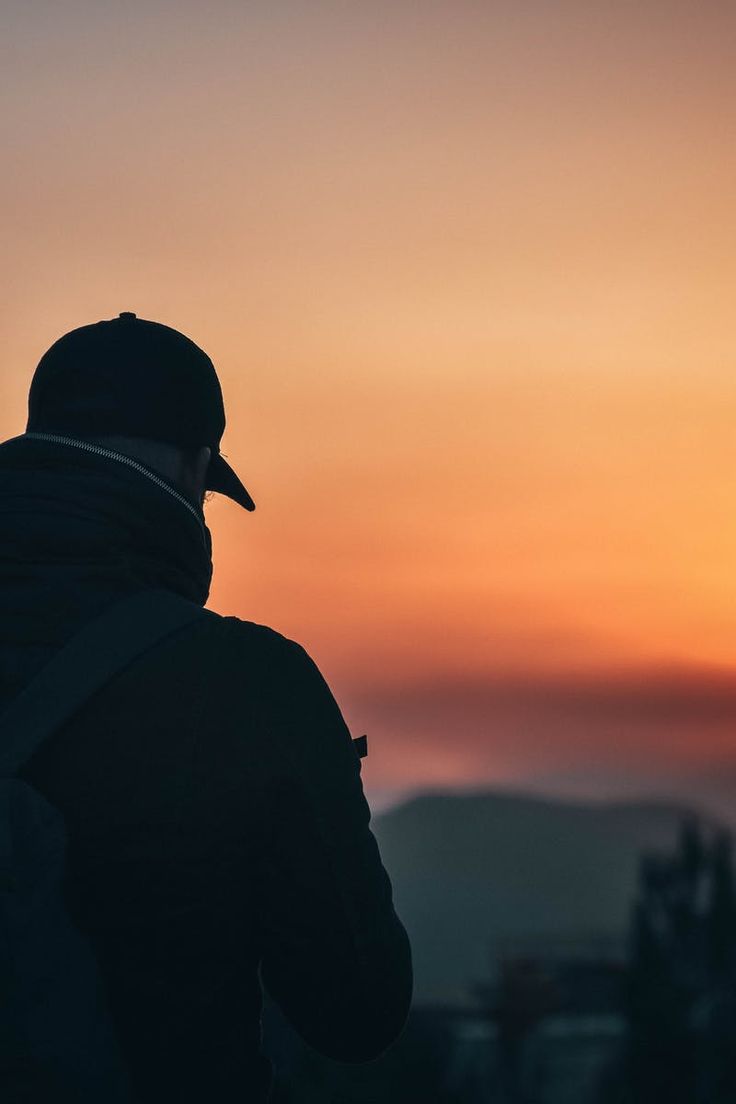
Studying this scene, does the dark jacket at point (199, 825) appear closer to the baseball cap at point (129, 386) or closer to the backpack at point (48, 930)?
the backpack at point (48, 930)

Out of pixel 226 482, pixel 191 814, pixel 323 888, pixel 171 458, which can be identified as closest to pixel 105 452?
pixel 171 458

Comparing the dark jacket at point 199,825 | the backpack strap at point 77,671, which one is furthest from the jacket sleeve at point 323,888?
the backpack strap at point 77,671

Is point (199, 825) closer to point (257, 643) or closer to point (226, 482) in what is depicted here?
point (257, 643)

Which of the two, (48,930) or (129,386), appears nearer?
(48,930)

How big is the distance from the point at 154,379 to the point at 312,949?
3.25 ft

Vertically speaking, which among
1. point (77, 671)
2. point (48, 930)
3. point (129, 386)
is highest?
point (129, 386)

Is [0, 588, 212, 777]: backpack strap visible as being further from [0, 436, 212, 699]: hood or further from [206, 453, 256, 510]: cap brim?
[206, 453, 256, 510]: cap brim

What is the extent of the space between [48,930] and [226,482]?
0.97 meters

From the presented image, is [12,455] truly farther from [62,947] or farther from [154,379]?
[62,947]

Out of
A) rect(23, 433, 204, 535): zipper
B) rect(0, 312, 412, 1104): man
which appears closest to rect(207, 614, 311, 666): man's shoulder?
rect(0, 312, 412, 1104): man

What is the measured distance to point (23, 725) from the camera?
2.33 meters

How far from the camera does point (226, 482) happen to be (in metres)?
2.90

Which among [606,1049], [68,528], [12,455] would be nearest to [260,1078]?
[68,528]

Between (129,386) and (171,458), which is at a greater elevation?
(129,386)
